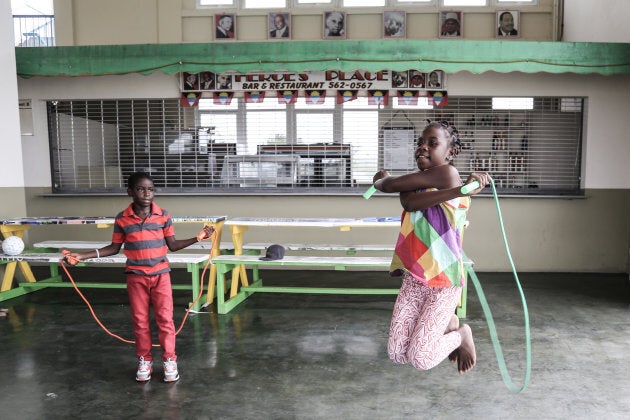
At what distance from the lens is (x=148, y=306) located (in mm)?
3711

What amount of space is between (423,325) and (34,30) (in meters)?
11.7

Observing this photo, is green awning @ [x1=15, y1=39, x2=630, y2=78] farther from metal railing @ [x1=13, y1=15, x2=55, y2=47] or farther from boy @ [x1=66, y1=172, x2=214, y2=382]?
metal railing @ [x1=13, y1=15, x2=55, y2=47]

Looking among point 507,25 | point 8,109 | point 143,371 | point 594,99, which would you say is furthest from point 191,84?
point 594,99

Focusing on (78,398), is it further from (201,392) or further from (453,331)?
(453,331)

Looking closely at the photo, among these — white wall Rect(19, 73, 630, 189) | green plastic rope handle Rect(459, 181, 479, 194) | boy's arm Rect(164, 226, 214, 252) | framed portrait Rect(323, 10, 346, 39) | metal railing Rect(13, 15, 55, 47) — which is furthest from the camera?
metal railing Rect(13, 15, 55, 47)


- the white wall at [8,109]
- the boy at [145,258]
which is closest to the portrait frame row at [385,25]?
the white wall at [8,109]

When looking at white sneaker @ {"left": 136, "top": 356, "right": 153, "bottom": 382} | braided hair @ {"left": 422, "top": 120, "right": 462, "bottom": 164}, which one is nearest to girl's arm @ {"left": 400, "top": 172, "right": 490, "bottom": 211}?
braided hair @ {"left": 422, "top": 120, "right": 462, "bottom": 164}

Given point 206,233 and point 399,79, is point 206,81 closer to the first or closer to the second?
point 399,79

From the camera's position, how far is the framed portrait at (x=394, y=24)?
9.03 m

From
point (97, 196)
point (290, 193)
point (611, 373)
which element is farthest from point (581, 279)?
point (97, 196)

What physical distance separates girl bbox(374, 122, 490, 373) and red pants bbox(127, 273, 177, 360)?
178 centimetres

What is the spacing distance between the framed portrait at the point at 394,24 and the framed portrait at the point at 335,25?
745 millimetres

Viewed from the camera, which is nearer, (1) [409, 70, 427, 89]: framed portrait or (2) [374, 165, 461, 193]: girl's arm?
(2) [374, 165, 461, 193]: girl's arm

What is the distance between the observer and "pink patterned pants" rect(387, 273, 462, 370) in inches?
102
